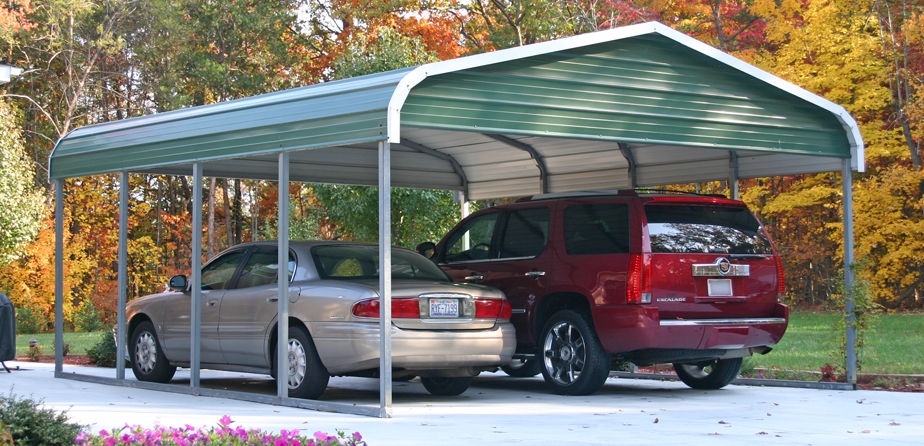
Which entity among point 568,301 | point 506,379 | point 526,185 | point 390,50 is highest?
point 390,50

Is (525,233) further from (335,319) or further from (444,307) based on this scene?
(335,319)

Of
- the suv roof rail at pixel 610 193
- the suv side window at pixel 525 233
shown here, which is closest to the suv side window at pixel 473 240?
the suv side window at pixel 525 233

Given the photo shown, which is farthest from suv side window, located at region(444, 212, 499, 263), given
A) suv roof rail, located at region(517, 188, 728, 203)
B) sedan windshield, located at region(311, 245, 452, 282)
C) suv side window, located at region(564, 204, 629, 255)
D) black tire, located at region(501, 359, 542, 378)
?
black tire, located at region(501, 359, 542, 378)

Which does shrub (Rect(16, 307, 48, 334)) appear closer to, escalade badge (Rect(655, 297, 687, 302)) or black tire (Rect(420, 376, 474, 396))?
black tire (Rect(420, 376, 474, 396))

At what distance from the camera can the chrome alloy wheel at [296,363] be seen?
34.4 ft

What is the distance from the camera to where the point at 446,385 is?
459 inches

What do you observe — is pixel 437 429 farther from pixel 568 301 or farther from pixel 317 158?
pixel 317 158

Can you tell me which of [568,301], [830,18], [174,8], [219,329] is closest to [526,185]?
[568,301]

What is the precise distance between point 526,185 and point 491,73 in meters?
5.54

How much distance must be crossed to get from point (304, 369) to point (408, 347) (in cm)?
115

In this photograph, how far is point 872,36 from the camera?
3012 cm

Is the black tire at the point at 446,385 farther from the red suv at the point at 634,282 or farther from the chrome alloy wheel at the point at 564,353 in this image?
the chrome alloy wheel at the point at 564,353

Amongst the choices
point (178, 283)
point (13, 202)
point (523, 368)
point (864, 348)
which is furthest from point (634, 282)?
point (13, 202)

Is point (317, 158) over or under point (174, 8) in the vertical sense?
under
